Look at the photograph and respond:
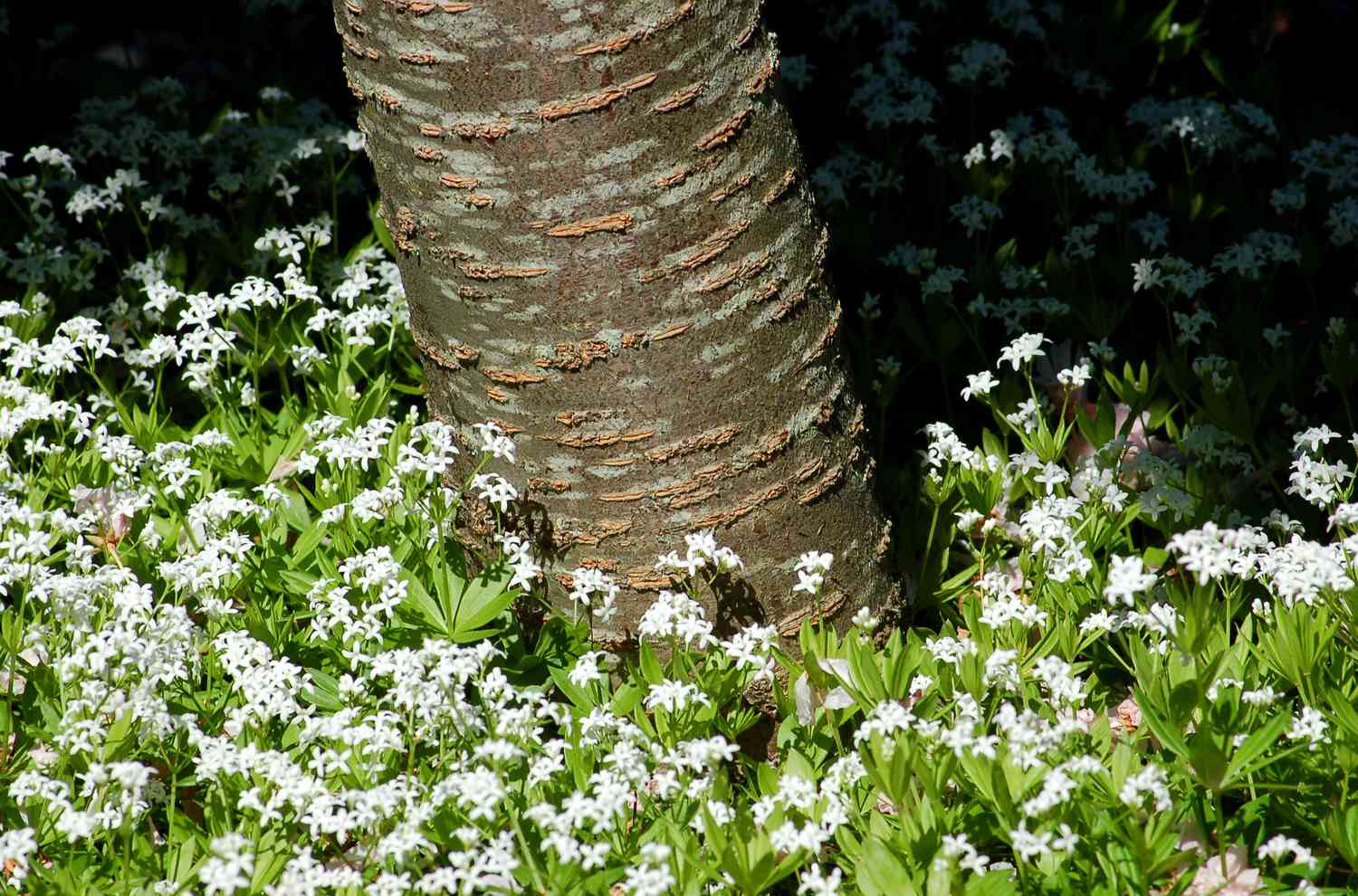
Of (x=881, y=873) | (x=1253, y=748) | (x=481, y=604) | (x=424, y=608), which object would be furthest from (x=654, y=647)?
(x=1253, y=748)

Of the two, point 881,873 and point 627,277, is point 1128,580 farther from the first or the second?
point 627,277

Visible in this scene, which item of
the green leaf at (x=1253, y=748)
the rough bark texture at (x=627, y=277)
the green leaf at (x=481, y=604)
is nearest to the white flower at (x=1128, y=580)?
the green leaf at (x=1253, y=748)

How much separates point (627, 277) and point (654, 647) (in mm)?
873

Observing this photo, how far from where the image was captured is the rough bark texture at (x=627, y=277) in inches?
105

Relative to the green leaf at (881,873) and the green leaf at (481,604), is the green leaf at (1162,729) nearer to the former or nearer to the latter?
the green leaf at (881,873)

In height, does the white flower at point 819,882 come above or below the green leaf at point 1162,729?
below

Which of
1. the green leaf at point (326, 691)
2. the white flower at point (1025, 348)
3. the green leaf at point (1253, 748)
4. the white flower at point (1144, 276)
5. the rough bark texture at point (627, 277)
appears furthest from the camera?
the white flower at point (1144, 276)

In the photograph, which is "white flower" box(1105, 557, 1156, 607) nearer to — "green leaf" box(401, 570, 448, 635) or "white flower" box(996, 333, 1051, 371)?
"white flower" box(996, 333, 1051, 371)

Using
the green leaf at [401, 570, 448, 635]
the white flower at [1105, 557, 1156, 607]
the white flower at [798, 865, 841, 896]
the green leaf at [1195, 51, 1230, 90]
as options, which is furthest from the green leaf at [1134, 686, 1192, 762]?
the green leaf at [1195, 51, 1230, 90]

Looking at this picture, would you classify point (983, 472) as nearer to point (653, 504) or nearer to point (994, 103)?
point (653, 504)

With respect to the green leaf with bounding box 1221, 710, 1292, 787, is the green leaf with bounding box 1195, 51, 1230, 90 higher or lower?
higher

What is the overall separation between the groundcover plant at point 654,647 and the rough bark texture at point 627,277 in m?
0.10

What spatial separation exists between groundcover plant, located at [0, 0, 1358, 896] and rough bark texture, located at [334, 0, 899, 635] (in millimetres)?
102

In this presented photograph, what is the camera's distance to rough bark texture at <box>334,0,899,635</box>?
2.66 m
